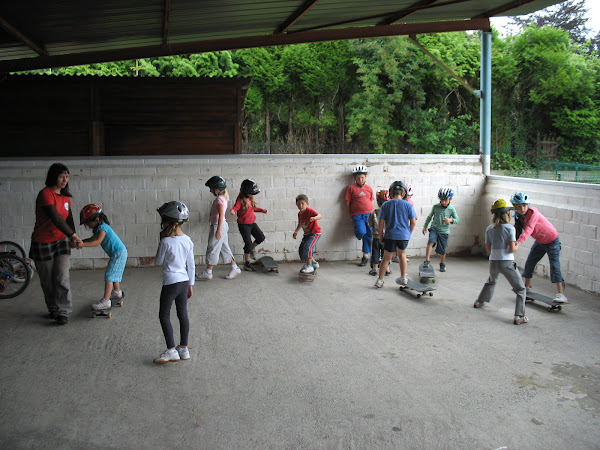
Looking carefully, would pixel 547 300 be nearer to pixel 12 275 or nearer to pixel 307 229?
pixel 307 229

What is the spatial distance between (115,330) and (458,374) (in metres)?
4.07

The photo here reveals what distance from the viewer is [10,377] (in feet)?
17.0

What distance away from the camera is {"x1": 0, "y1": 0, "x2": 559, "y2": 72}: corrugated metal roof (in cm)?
802

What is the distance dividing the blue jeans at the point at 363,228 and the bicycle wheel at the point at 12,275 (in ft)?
19.3

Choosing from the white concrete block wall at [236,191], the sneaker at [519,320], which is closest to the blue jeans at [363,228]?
the white concrete block wall at [236,191]

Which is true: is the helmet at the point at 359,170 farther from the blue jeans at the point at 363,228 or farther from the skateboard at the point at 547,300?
the skateboard at the point at 547,300

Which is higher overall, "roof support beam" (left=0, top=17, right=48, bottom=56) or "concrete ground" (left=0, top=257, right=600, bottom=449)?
"roof support beam" (left=0, top=17, right=48, bottom=56)

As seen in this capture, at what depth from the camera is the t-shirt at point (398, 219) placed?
8.56m

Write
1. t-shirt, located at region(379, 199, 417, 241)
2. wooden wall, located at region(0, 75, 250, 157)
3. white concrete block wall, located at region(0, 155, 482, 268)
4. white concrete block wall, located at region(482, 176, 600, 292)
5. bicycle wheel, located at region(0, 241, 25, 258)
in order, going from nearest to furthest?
1. white concrete block wall, located at region(482, 176, 600, 292)
2. t-shirt, located at region(379, 199, 417, 241)
3. bicycle wheel, located at region(0, 241, 25, 258)
4. white concrete block wall, located at region(0, 155, 482, 268)
5. wooden wall, located at region(0, 75, 250, 157)

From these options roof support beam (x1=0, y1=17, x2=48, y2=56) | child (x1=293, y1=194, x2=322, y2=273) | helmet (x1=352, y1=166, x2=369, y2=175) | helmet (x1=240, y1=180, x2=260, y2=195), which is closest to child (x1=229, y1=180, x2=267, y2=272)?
helmet (x1=240, y1=180, x2=260, y2=195)

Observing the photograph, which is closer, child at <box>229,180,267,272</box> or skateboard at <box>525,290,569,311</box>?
skateboard at <box>525,290,569,311</box>

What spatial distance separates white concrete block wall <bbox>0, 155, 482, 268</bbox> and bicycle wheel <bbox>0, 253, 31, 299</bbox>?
1827 mm

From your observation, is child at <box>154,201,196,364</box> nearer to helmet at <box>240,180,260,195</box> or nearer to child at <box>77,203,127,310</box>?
child at <box>77,203,127,310</box>

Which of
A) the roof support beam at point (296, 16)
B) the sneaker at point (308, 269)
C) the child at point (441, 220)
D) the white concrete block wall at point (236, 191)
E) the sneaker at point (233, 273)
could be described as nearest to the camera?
the roof support beam at point (296, 16)
